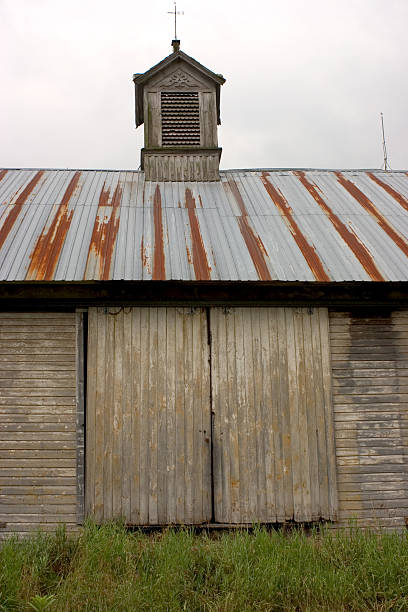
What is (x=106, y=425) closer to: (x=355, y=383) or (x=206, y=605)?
(x=206, y=605)

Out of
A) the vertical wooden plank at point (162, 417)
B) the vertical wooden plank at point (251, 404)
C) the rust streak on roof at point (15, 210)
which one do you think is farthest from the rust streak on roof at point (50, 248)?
the vertical wooden plank at point (251, 404)

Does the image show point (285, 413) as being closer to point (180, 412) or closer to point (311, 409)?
point (311, 409)

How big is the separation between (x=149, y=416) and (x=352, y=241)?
394 cm

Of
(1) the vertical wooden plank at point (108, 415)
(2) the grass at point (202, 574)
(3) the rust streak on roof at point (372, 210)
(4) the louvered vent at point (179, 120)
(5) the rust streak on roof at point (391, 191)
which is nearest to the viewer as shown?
(2) the grass at point (202, 574)

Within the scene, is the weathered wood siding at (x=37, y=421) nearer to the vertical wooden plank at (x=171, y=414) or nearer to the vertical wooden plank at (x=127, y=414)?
the vertical wooden plank at (x=127, y=414)

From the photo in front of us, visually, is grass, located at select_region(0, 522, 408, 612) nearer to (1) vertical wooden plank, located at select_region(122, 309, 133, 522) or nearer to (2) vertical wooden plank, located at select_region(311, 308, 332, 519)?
(1) vertical wooden plank, located at select_region(122, 309, 133, 522)

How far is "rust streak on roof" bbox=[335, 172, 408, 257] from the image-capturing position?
7523mm

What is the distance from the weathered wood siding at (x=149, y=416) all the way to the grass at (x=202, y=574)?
687 millimetres

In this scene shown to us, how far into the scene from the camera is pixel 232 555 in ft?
16.4

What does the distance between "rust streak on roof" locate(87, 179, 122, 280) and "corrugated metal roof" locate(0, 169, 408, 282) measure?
2 centimetres

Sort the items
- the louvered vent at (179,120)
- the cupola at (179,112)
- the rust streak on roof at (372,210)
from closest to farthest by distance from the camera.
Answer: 1. the rust streak on roof at (372,210)
2. the cupola at (179,112)
3. the louvered vent at (179,120)

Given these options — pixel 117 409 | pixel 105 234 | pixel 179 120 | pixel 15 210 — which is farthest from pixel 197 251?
pixel 179 120

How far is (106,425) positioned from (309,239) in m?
3.99

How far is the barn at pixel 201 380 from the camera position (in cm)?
636
